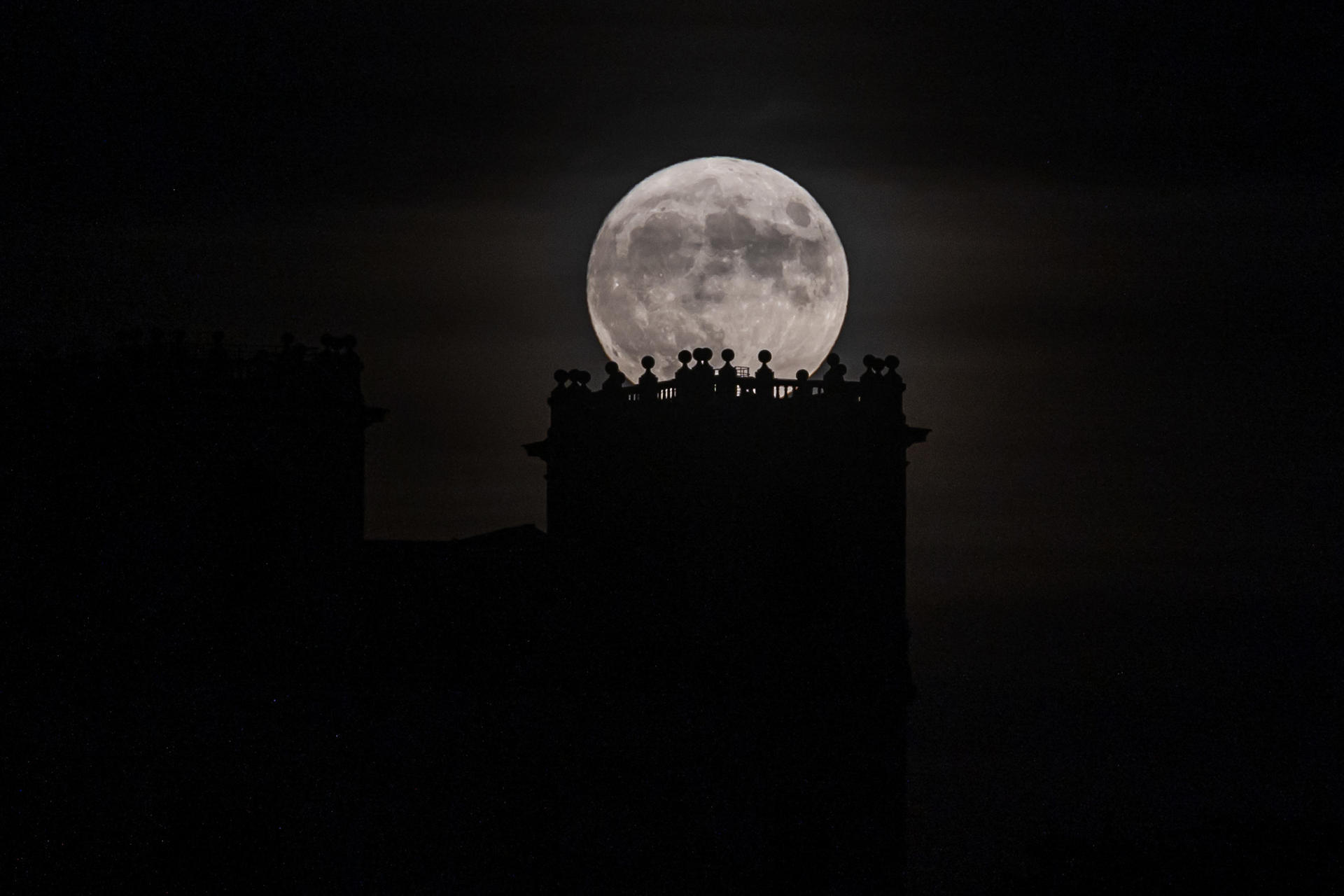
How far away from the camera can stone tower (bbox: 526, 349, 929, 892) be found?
59281 millimetres

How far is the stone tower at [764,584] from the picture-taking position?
59.3 m

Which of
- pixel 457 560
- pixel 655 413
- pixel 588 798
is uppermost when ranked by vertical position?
pixel 655 413

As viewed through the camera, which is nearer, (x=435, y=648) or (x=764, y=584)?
(x=435, y=648)

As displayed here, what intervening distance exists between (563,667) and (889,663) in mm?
8441

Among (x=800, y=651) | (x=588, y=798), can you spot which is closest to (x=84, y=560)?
(x=588, y=798)

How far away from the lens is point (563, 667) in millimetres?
60062

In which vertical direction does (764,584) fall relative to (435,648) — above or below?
above

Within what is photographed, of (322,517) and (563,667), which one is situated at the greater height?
(322,517)

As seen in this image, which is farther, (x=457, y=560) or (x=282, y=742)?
(x=457, y=560)

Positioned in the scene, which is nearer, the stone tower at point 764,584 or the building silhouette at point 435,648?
the building silhouette at point 435,648

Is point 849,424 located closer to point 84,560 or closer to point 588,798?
point 588,798

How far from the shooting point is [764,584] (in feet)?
201

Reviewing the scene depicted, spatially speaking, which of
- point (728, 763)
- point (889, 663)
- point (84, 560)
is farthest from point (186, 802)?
point (889, 663)

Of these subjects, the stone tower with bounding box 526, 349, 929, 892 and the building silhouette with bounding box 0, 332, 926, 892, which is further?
the stone tower with bounding box 526, 349, 929, 892
